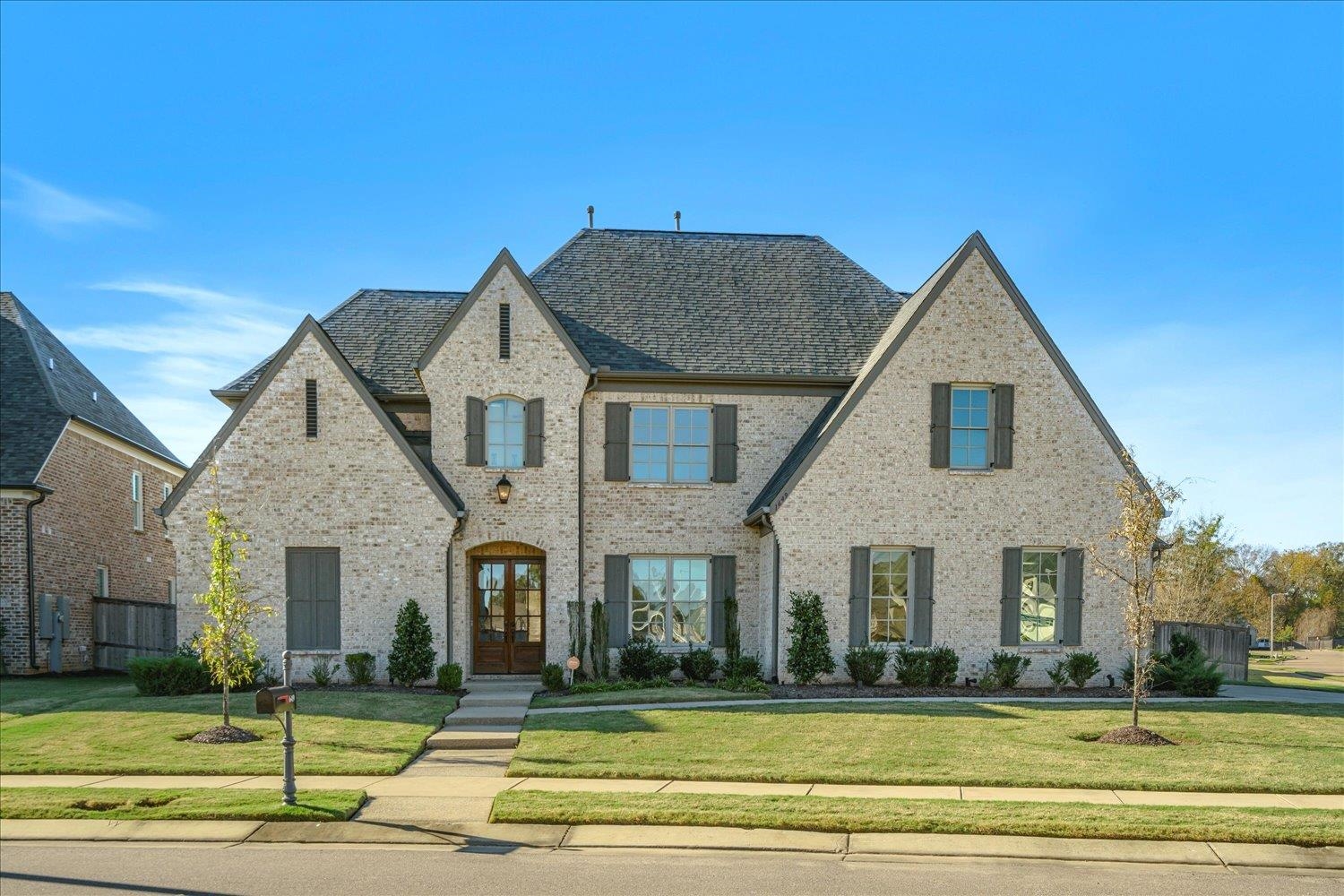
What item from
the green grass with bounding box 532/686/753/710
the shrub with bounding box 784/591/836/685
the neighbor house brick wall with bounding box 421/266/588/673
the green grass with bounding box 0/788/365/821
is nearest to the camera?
the green grass with bounding box 0/788/365/821

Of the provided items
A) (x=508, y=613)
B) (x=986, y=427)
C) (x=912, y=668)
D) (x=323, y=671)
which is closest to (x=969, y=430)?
(x=986, y=427)

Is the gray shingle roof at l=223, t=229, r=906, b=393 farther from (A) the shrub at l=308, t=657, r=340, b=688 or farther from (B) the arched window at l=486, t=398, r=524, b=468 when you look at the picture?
(A) the shrub at l=308, t=657, r=340, b=688

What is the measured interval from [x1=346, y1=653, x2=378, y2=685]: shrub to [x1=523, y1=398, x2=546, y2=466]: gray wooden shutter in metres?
4.68

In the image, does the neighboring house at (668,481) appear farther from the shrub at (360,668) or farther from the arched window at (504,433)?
the shrub at (360,668)

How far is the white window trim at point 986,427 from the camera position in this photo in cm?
1903

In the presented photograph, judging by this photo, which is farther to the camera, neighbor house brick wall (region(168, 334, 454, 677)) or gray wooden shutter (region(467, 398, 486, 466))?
gray wooden shutter (region(467, 398, 486, 466))

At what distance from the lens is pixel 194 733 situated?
43.5 ft

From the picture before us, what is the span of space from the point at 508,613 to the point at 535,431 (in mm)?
3698

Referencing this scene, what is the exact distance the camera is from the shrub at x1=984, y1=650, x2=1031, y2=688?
18.4 metres

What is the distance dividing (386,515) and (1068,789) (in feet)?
41.3

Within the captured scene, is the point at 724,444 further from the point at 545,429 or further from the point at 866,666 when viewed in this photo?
the point at 866,666

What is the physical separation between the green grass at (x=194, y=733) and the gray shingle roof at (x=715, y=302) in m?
8.27

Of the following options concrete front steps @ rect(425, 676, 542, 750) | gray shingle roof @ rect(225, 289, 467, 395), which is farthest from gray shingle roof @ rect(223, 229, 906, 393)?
concrete front steps @ rect(425, 676, 542, 750)

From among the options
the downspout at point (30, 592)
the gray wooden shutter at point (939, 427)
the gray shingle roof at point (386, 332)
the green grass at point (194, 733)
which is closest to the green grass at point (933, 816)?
the green grass at point (194, 733)
